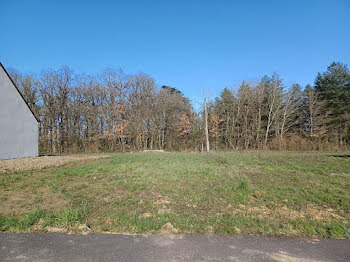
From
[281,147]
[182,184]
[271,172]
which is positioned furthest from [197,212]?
[281,147]

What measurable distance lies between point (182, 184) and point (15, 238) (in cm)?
467

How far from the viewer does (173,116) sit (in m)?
34.8

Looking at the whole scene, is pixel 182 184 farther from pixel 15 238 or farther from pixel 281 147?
pixel 281 147

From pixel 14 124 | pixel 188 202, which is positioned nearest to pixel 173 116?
pixel 14 124

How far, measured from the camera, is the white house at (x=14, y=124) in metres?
15.8

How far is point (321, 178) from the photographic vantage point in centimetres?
752

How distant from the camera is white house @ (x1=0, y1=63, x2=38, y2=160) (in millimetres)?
15773

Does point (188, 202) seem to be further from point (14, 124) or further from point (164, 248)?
point (14, 124)

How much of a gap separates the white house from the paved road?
16273mm

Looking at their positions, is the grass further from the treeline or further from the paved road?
the treeline

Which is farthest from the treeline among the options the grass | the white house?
the grass

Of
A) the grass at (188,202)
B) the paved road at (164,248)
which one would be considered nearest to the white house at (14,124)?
the grass at (188,202)

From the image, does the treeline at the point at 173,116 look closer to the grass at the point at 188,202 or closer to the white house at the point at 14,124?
the white house at the point at 14,124

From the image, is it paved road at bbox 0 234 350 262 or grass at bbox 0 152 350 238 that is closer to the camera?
paved road at bbox 0 234 350 262
